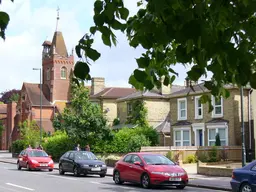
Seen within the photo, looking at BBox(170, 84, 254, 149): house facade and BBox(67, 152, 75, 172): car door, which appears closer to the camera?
BBox(67, 152, 75, 172): car door

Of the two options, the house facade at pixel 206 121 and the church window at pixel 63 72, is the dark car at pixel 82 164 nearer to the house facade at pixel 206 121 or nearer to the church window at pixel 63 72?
the house facade at pixel 206 121

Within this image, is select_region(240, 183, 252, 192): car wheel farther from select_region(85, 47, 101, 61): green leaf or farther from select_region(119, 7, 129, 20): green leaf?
select_region(85, 47, 101, 61): green leaf

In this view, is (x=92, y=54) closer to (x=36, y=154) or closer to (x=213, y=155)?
(x=36, y=154)

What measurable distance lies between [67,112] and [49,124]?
4757 centimetres

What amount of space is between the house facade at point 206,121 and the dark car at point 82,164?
12440mm

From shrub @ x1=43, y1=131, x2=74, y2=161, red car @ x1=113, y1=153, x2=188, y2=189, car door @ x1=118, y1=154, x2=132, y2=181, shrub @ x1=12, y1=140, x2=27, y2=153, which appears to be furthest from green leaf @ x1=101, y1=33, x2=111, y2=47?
shrub @ x1=12, y1=140, x2=27, y2=153

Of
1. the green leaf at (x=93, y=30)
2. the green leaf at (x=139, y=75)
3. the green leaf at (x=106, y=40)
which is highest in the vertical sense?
the green leaf at (x=93, y=30)

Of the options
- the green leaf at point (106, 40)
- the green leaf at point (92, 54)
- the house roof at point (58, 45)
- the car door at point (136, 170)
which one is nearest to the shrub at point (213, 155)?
the car door at point (136, 170)

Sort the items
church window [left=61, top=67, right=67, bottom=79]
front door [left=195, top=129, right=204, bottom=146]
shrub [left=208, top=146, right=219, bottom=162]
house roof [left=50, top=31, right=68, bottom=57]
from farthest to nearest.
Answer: house roof [left=50, top=31, right=68, bottom=57] < church window [left=61, top=67, right=67, bottom=79] < front door [left=195, top=129, right=204, bottom=146] < shrub [left=208, top=146, right=219, bottom=162]

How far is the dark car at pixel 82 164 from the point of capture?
26828 mm

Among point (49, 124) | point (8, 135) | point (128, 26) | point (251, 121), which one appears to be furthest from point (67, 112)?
point (8, 135)

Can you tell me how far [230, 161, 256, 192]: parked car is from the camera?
15992mm

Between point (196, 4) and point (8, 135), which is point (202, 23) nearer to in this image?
point (196, 4)

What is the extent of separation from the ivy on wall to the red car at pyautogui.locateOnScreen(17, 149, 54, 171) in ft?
70.6
